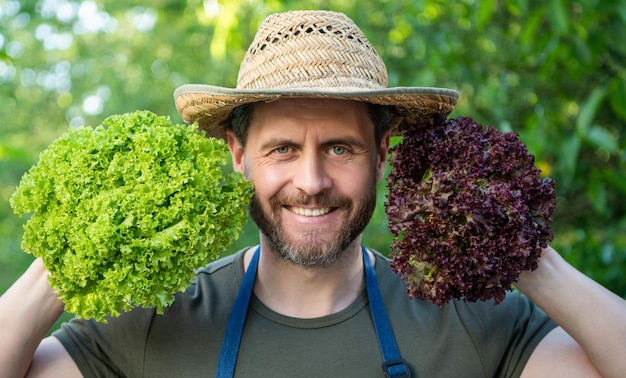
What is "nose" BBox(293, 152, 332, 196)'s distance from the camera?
10.00 ft

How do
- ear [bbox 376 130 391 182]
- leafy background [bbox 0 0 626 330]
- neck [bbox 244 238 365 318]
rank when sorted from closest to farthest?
neck [bbox 244 238 365 318], ear [bbox 376 130 391 182], leafy background [bbox 0 0 626 330]

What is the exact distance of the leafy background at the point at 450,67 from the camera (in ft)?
14.5

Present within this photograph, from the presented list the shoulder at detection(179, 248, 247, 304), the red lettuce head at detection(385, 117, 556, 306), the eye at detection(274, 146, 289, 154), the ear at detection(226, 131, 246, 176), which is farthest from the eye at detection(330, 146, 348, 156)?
the shoulder at detection(179, 248, 247, 304)

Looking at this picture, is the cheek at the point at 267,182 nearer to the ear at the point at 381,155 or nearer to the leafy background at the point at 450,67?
the ear at the point at 381,155

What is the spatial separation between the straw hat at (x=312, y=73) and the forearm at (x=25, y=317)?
1041mm

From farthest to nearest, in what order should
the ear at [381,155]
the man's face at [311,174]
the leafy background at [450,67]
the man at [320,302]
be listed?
the leafy background at [450,67]
the ear at [381,155]
the man's face at [311,174]
the man at [320,302]

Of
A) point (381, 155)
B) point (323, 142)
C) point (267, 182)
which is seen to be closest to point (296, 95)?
point (323, 142)

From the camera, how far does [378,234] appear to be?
6441 mm

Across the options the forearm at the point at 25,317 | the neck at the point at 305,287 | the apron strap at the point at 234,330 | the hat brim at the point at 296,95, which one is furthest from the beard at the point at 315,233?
the forearm at the point at 25,317

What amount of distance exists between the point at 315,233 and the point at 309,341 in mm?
505

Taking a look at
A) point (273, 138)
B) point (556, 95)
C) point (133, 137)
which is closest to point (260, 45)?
point (273, 138)

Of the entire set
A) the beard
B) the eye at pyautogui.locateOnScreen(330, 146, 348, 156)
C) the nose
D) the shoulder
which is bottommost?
the shoulder

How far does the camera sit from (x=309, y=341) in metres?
3.25

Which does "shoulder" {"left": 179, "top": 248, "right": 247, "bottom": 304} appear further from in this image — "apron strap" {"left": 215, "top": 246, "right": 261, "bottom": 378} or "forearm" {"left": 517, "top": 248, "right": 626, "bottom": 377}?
"forearm" {"left": 517, "top": 248, "right": 626, "bottom": 377}
